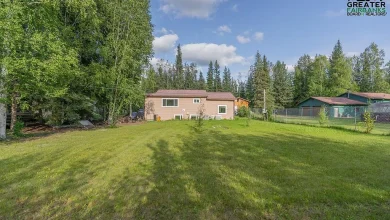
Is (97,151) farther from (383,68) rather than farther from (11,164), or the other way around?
(383,68)

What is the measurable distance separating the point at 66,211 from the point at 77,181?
1.29 meters

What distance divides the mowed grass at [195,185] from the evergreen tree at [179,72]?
52557 millimetres

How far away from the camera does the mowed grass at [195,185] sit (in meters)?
3.06

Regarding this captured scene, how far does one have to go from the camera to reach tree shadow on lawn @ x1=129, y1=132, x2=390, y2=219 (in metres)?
3.07

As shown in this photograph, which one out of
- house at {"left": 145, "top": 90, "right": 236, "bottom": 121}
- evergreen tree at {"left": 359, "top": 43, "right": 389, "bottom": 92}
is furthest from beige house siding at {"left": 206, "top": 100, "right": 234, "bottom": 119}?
evergreen tree at {"left": 359, "top": 43, "right": 389, "bottom": 92}

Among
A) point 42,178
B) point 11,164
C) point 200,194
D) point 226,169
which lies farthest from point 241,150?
point 11,164

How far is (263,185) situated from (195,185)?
133 centimetres

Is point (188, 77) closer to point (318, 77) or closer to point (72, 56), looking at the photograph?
point (318, 77)

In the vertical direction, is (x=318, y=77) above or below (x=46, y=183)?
above

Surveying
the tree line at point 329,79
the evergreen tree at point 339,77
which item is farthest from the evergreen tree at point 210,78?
the evergreen tree at point 339,77

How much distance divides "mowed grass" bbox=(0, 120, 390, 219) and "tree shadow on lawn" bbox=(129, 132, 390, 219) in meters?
0.02

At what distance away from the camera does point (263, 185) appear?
4.01 meters

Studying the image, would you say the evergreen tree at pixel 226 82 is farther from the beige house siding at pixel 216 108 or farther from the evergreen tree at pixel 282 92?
the beige house siding at pixel 216 108

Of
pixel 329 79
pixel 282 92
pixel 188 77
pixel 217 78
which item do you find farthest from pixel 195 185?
pixel 217 78
